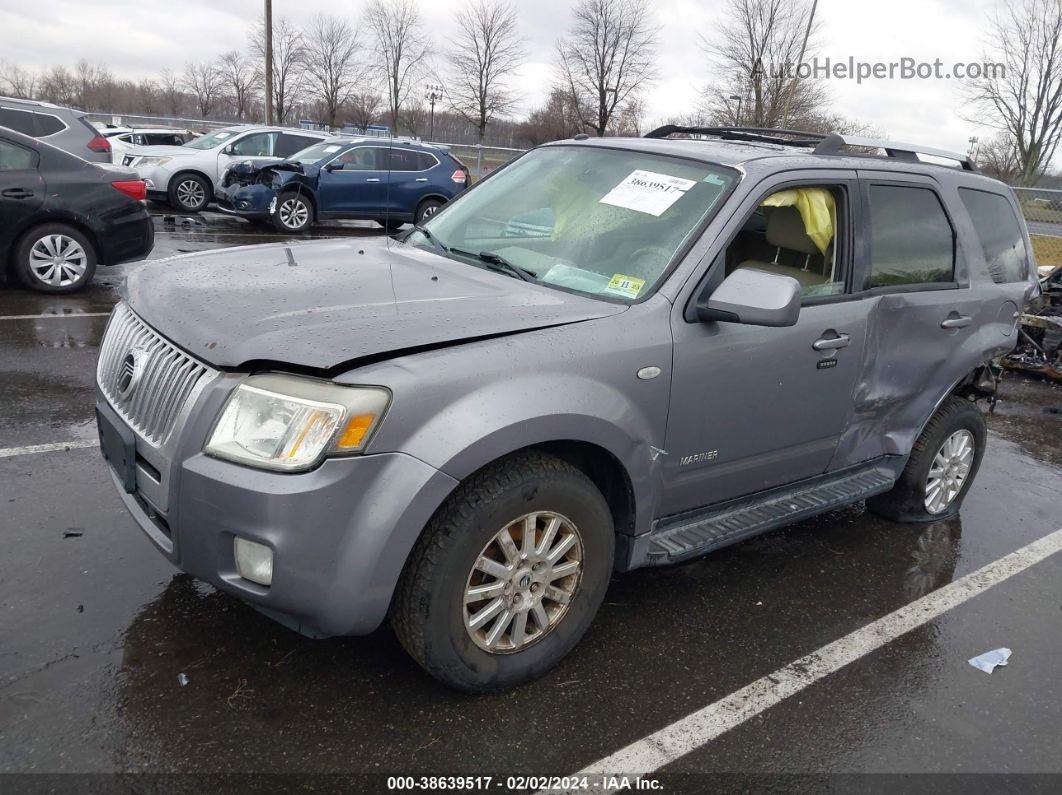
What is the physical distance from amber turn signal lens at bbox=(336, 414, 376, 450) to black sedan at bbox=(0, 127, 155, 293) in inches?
282

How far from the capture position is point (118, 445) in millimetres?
2949

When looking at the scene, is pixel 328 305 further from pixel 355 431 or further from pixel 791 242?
pixel 791 242

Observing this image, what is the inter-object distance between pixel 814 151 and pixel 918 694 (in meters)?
2.35

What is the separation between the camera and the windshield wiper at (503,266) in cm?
344

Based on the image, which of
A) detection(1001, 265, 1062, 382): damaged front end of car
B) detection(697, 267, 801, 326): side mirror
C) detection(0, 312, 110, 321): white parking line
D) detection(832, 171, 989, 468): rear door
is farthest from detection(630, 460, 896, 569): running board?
detection(0, 312, 110, 321): white parking line

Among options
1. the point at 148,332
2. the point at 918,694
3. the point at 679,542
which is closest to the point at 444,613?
the point at 679,542

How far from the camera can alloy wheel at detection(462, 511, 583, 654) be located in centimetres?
282

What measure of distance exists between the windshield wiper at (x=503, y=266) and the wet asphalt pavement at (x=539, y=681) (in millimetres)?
1408

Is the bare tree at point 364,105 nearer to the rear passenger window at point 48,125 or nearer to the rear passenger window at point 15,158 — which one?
the rear passenger window at point 48,125

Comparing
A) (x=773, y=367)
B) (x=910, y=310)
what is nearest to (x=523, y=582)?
(x=773, y=367)

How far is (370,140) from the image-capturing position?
51.3 ft

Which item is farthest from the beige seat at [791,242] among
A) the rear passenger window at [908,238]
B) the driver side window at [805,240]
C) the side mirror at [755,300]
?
the side mirror at [755,300]

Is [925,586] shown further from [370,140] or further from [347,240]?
[370,140]

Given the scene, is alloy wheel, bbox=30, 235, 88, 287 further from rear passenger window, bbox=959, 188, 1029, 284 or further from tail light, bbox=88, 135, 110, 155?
rear passenger window, bbox=959, 188, 1029, 284
